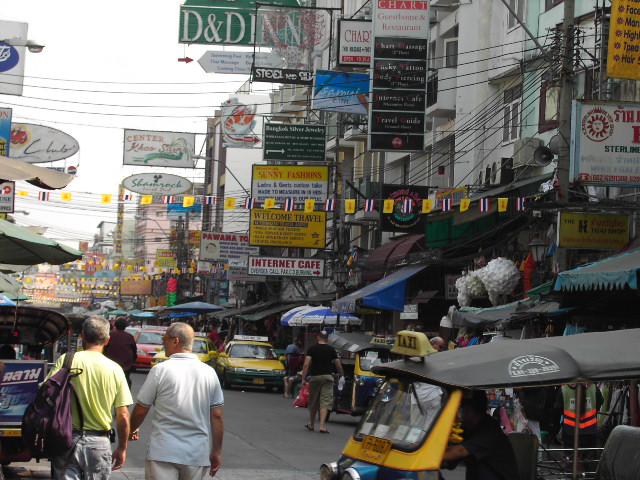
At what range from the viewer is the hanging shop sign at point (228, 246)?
4828 centimetres

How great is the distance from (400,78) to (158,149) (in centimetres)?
1848

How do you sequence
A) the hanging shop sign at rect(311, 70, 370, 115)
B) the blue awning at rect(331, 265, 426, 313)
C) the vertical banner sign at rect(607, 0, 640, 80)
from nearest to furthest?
the vertical banner sign at rect(607, 0, 640, 80) < the blue awning at rect(331, 265, 426, 313) < the hanging shop sign at rect(311, 70, 370, 115)

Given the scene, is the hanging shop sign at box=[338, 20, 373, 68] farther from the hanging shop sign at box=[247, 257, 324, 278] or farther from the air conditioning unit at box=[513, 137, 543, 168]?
the air conditioning unit at box=[513, 137, 543, 168]

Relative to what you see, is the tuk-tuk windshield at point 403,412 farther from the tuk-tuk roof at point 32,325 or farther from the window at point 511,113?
the window at point 511,113

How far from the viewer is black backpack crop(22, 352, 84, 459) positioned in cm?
738

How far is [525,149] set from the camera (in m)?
25.0

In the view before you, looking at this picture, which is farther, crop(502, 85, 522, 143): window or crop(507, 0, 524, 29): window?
crop(507, 0, 524, 29): window

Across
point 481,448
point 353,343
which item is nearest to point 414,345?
point 481,448

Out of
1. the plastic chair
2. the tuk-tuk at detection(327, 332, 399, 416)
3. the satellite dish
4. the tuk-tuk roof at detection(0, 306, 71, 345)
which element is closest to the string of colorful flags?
the satellite dish

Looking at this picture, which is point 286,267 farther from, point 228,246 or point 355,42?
point 228,246

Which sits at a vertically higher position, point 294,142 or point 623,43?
point 294,142

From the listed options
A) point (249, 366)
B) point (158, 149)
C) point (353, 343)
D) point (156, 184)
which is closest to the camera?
point (353, 343)

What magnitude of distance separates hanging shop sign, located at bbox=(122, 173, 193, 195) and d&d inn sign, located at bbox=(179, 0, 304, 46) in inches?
216

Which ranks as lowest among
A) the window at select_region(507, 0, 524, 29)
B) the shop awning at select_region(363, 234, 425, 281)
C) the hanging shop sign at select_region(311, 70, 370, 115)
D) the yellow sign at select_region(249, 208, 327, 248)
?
the shop awning at select_region(363, 234, 425, 281)
